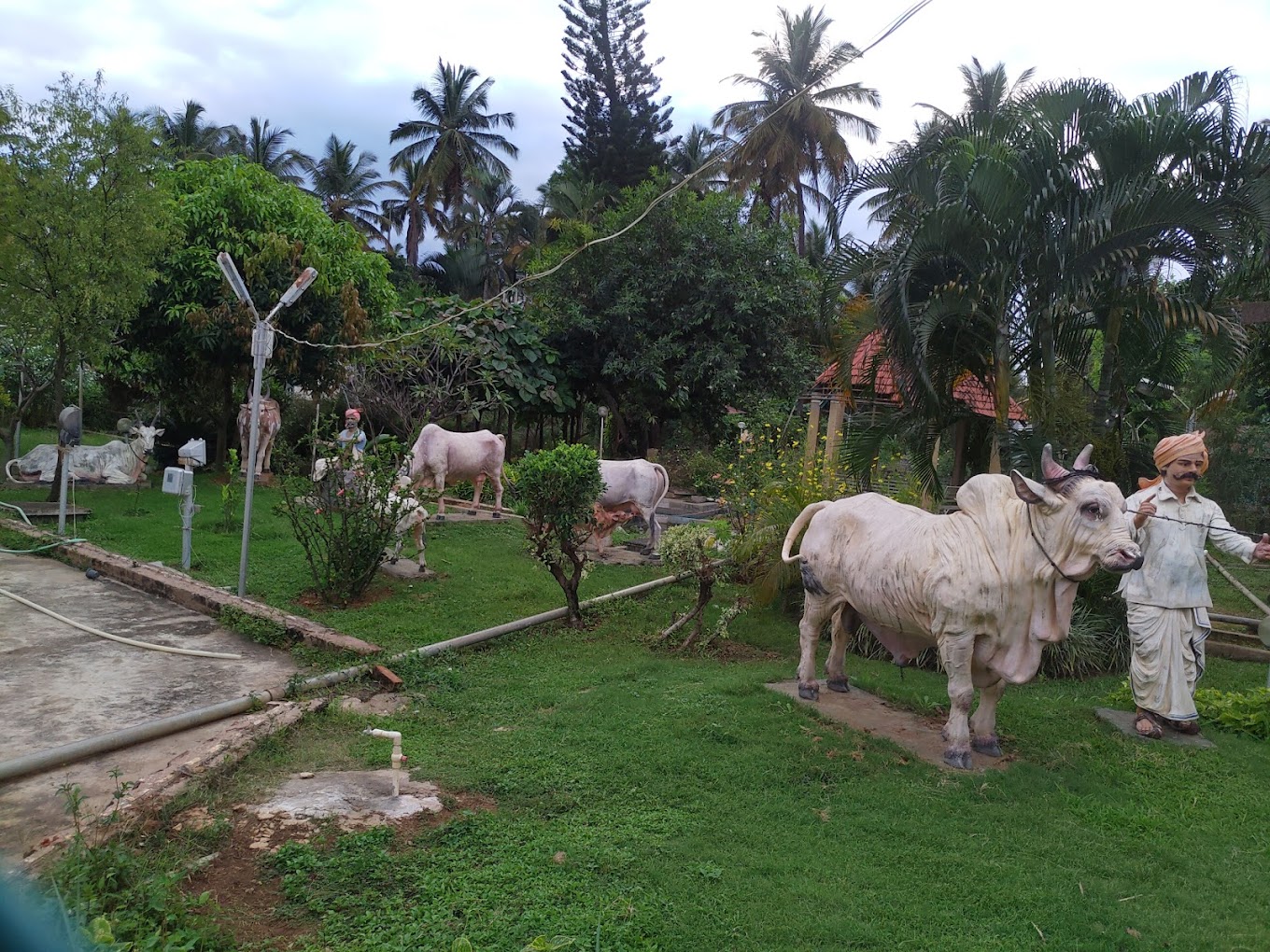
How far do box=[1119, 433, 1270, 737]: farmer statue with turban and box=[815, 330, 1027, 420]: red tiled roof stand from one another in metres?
2.34

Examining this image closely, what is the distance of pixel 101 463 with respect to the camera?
567 inches

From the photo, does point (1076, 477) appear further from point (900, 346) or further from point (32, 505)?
point (32, 505)

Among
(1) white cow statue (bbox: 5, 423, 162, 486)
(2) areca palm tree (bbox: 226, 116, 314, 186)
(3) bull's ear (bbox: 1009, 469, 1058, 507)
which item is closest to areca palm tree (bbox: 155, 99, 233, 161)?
(2) areca palm tree (bbox: 226, 116, 314, 186)

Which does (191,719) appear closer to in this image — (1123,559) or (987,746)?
(987,746)

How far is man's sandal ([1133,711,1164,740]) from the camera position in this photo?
5.82 meters

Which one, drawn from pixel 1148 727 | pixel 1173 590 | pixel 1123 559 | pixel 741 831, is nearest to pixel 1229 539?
pixel 1173 590

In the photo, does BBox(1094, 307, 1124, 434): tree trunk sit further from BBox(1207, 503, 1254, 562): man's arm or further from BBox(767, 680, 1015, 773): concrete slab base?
BBox(767, 680, 1015, 773): concrete slab base

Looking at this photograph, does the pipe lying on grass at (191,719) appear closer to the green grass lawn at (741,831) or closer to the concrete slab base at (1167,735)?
the green grass lawn at (741,831)

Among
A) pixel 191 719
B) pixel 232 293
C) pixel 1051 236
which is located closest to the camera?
pixel 191 719

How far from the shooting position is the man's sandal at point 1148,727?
582cm

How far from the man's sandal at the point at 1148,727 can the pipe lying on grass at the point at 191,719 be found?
492cm

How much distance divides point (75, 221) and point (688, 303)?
39.3ft

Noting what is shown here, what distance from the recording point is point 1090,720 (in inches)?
243

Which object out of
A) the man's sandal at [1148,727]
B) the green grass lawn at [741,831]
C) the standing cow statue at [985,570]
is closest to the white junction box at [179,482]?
the green grass lawn at [741,831]
